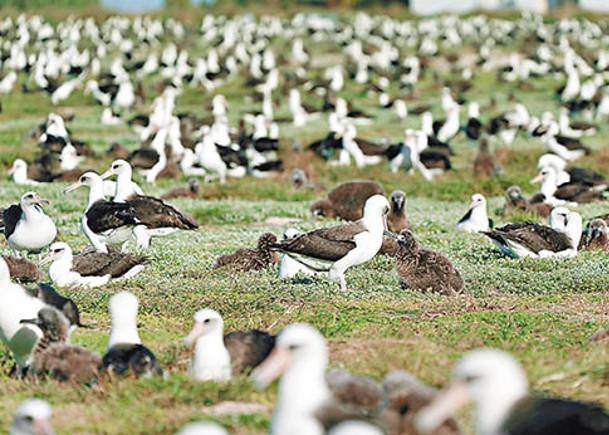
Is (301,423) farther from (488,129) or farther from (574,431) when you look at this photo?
(488,129)

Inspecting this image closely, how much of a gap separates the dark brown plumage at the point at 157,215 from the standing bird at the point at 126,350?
8.12m

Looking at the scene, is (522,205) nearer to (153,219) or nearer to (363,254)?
(153,219)

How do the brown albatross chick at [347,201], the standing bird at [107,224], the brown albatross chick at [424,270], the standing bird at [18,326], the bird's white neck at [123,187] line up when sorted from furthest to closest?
the brown albatross chick at [347,201], the bird's white neck at [123,187], the standing bird at [107,224], the brown albatross chick at [424,270], the standing bird at [18,326]

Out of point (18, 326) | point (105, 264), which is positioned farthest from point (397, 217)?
point (18, 326)

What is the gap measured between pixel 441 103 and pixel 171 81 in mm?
12161

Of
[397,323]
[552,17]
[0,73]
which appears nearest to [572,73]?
[0,73]

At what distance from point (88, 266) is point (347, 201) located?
31.8 ft

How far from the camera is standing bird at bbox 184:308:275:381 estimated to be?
10.9 metres

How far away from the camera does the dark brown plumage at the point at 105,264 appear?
54.6 feet

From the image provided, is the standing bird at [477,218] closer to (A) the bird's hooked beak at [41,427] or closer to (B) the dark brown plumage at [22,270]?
(B) the dark brown plumage at [22,270]

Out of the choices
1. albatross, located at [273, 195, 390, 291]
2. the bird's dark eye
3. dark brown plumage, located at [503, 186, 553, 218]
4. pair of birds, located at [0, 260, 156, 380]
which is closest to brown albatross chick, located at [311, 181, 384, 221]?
dark brown plumage, located at [503, 186, 553, 218]

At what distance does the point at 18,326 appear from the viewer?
469 inches

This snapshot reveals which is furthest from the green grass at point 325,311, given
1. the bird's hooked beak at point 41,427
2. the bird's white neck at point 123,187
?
the bird's hooked beak at point 41,427

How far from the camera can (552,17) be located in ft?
302
